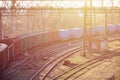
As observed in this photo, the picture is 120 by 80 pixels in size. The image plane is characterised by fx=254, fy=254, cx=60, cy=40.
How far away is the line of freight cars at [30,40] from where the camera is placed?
66.6ft

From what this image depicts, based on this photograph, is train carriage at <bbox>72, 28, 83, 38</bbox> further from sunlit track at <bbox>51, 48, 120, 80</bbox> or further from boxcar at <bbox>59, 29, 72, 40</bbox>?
sunlit track at <bbox>51, 48, 120, 80</bbox>

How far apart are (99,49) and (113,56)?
103 inches

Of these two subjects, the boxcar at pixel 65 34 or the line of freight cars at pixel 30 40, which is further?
the boxcar at pixel 65 34

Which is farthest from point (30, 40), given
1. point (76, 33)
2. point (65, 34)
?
point (76, 33)

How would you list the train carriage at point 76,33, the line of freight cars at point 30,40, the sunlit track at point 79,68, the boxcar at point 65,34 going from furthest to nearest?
the train carriage at point 76,33, the boxcar at point 65,34, the line of freight cars at point 30,40, the sunlit track at point 79,68

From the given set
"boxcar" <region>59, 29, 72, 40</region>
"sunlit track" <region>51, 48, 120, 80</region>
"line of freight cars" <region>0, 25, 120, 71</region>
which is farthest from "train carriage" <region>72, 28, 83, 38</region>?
"sunlit track" <region>51, 48, 120, 80</region>

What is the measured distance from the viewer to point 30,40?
1157 inches

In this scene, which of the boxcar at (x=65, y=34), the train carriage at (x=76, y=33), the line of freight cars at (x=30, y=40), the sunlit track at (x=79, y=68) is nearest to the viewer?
the sunlit track at (x=79, y=68)

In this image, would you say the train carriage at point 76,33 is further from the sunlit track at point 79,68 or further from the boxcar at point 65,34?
the sunlit track at point 79,68

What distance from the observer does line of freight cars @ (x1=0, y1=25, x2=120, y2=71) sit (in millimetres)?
20288

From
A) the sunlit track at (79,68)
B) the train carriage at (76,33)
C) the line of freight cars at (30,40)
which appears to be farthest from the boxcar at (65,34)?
the sunlit track at (79,68)

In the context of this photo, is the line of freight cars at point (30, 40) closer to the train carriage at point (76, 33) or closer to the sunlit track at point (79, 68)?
the train carriage at point (76, 33)

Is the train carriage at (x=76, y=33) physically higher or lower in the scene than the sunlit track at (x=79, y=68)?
higher

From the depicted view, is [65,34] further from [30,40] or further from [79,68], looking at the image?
[79,68]
